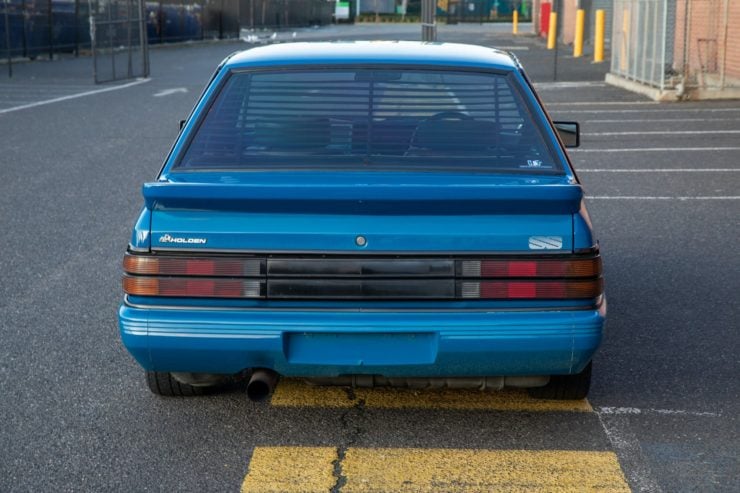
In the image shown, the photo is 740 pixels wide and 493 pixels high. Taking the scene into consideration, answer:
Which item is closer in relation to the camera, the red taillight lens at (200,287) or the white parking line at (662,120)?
the red taillight lens at (200,287)

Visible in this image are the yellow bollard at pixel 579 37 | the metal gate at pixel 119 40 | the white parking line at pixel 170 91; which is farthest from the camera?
the yellow bollard at pixel 579 37

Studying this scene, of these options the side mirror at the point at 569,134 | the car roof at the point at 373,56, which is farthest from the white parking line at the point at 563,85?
the car roof at the point at 373,56

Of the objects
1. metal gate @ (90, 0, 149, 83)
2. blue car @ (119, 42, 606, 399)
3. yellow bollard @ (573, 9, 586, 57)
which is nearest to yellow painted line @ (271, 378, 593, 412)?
blue car @ (119, 42, 606, 399)

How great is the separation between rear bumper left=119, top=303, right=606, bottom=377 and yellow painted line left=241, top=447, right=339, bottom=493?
316 millimetres

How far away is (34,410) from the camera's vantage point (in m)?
4.95

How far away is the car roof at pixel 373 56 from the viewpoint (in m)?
5.14

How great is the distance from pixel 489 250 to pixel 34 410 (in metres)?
2.01

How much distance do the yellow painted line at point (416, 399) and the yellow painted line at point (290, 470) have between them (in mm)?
547

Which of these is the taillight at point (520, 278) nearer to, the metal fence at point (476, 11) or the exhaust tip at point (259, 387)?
the exhaust tip at point (259, 387)

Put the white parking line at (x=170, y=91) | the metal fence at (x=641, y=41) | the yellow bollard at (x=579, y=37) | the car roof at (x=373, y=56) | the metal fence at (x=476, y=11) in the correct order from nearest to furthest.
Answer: the car roof at (x=373, y=56), the metal fence at (x=641, y=41), the white parking line at (x=170, y=91), the yellow bollard at (x=579, y=37), the metal fence at (x=476, y=11)

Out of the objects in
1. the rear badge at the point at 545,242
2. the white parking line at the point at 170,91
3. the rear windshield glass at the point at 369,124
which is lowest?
the white parking line at the point at 170,91

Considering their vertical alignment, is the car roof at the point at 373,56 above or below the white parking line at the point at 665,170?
above

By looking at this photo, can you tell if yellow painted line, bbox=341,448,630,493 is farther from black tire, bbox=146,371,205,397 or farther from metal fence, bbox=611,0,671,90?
metal fence, bbox=611,0,671,90

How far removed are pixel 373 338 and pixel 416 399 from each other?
2.79 ft
